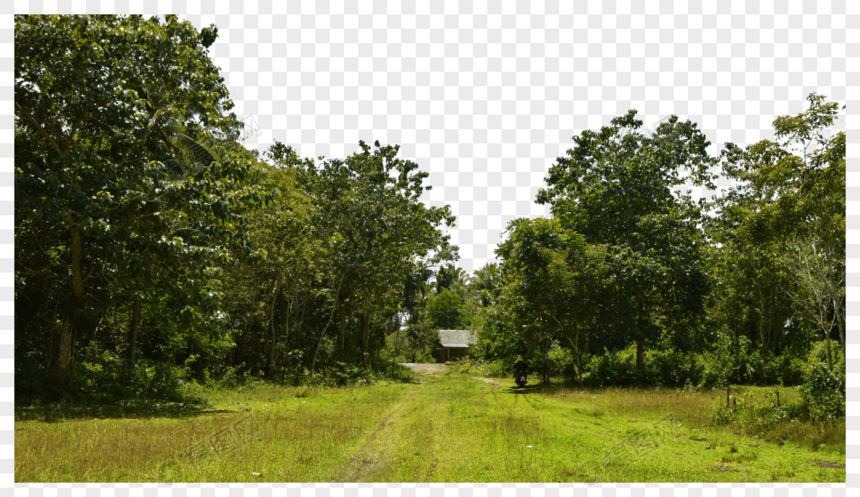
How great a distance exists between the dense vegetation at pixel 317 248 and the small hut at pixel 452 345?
23.6 metres

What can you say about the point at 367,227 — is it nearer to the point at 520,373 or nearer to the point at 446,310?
the point at 520,373

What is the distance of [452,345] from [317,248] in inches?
1756

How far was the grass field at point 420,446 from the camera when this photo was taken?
23.8 feet

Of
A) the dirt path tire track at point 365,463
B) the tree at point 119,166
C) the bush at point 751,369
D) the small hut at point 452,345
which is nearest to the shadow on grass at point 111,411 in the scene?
the tree at point 119,166

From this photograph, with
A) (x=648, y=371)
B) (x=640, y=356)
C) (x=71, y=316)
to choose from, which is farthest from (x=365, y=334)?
(x=71, y=316)

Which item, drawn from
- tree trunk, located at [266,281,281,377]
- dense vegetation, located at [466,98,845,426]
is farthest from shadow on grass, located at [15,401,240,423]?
dense vegetation, located at [466,98,845,426]

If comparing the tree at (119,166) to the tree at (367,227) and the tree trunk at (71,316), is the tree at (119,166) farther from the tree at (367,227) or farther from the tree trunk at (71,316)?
the tree at (367,227)

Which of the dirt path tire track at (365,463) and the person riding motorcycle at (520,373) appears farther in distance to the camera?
the person riding motorcycle at (520,373)

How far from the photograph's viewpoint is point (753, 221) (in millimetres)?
12703

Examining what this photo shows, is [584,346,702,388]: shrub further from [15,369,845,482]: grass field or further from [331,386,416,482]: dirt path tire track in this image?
[331,386,416,482]: dirt path tire track

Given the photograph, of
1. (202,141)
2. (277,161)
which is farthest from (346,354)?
(202,141)

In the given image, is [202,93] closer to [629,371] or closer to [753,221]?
[753,221]

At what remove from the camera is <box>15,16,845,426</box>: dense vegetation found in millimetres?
12039

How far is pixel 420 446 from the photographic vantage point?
9.23 meters
